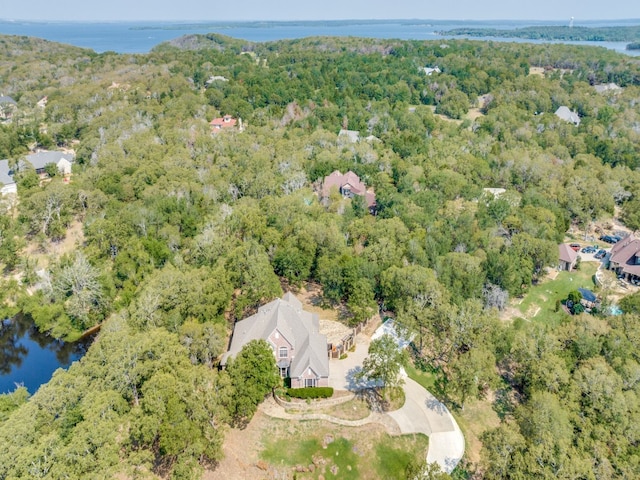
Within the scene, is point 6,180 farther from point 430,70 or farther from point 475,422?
point 430,70

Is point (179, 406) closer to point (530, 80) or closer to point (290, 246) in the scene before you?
point (290, 246)

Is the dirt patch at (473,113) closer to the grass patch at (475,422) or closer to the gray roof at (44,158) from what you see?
the gray roof at (44,158)

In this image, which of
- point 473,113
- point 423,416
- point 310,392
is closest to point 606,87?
point 473,113

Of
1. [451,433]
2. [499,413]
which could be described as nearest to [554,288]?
[499,413]

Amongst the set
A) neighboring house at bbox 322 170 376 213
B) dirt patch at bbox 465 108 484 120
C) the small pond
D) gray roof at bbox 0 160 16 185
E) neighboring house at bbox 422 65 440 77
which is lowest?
the small pond

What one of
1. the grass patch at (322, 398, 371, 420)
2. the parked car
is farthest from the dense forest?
the grass patch at (322, 398, 371, 420)

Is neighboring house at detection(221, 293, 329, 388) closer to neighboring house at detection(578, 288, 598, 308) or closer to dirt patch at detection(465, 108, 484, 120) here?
neighboring house at detection(578, 288, 598, 308)
